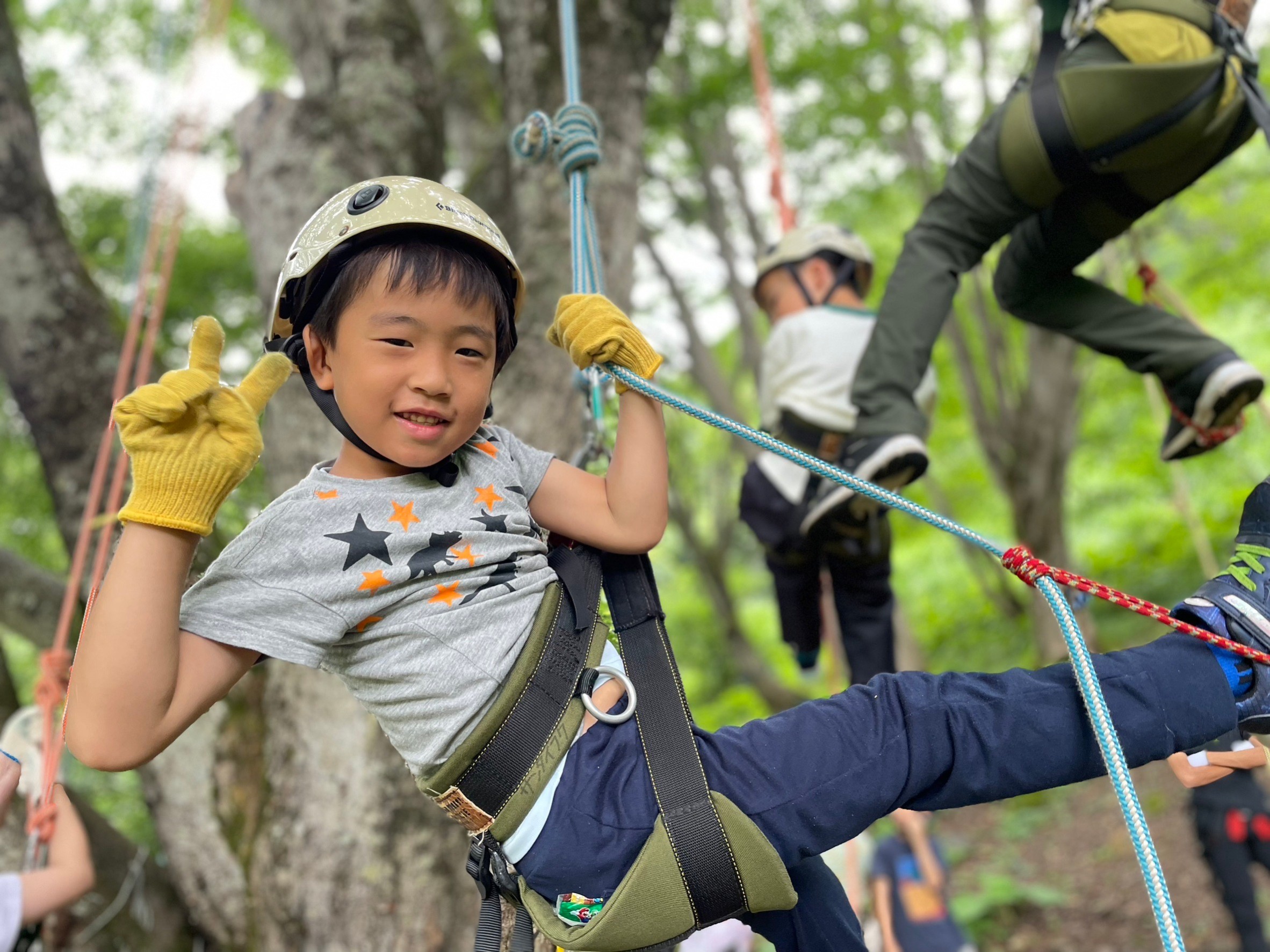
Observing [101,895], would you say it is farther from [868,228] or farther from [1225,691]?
[868,228]

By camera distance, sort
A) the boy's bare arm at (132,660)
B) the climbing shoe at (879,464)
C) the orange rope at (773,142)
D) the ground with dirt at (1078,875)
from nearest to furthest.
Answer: the boy's bare arm at (132,660) → the climbing shoe at (879,464) → the orange rope at (773,142) → the ground with dirt at (1078,875)

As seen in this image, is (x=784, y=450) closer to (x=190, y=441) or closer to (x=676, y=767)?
(x=676, y=767)

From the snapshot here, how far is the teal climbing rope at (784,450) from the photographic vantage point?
4.46 ft

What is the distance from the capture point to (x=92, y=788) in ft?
27.2

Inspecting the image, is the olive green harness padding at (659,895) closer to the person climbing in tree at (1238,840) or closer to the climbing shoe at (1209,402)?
the climbing shoe at (1209,402)

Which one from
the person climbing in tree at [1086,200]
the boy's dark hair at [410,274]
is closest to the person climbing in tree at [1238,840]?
the person climbing in tree at [1086,200]

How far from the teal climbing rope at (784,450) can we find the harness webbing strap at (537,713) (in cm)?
40

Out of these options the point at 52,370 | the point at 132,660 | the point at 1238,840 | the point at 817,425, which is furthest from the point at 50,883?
the point at 1238,840

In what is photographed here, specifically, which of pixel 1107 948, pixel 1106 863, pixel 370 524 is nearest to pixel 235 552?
pixel 370 524

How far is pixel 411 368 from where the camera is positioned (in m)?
1.54

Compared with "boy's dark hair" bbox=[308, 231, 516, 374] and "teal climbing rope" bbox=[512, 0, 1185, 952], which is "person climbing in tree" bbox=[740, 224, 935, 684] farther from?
"boy's dark hair" bbox=[308, 231, 516, 374]

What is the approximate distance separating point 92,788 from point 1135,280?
9327mm

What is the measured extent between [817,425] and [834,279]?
0.53 meters

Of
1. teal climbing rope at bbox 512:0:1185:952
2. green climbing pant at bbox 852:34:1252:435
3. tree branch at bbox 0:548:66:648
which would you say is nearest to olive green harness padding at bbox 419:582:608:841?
teal climbing rope at bbox 512:0:1185:952
